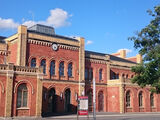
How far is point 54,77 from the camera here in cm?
3544

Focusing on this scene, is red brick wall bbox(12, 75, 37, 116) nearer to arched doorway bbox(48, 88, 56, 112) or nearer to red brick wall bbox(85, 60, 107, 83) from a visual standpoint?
arched doorway bbox(48, 88, 56, 112)

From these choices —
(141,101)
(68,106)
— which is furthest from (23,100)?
(141,101)

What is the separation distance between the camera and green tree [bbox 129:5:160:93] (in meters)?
15.9

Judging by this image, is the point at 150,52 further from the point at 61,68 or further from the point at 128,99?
the point at 128,99

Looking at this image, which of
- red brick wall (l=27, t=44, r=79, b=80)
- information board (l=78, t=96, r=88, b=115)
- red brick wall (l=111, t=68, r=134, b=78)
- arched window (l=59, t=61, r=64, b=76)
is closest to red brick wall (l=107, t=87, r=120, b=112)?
red brick wall (l=111, t=68, r=134, b=78)

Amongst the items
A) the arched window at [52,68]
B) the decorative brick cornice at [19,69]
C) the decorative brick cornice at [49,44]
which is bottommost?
the decorative brick cornice at [19,69]

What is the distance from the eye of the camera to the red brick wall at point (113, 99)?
4125 centimetres

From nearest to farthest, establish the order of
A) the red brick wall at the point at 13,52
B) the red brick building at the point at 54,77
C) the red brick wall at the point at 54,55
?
1. the red brick building at the point at 54,77
2. the red brick wall at the point at 13,52
3. the red brick wall at the point at 54,55

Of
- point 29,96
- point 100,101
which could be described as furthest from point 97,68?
point 29,96

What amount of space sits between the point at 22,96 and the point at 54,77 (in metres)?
8.64

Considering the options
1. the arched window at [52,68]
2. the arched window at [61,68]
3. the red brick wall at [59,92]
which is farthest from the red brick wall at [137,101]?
the arched window at [52,68]

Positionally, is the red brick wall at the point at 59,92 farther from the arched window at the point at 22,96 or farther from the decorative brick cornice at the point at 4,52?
the decorative brick cornice at the point at 4,52

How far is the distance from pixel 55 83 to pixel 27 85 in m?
7.86

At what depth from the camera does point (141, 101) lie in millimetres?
44688
